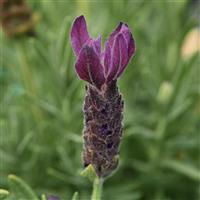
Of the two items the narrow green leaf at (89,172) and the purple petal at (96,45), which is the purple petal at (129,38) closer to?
the purple petal at (96,45)

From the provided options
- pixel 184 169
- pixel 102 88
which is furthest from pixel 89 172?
pixel 184 169

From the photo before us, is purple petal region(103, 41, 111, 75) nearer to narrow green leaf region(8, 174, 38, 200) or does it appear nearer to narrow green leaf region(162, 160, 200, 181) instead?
narrow green leaf region(8, 174, 38, 200)

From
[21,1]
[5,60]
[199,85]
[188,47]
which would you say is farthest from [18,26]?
[188,47]

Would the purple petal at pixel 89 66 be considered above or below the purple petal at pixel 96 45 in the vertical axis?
below

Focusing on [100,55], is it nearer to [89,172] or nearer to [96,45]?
[96,45]

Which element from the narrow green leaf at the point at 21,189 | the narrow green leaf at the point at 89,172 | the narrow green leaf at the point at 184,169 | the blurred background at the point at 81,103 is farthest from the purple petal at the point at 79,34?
the narrow green leaf at the point at 184,169
